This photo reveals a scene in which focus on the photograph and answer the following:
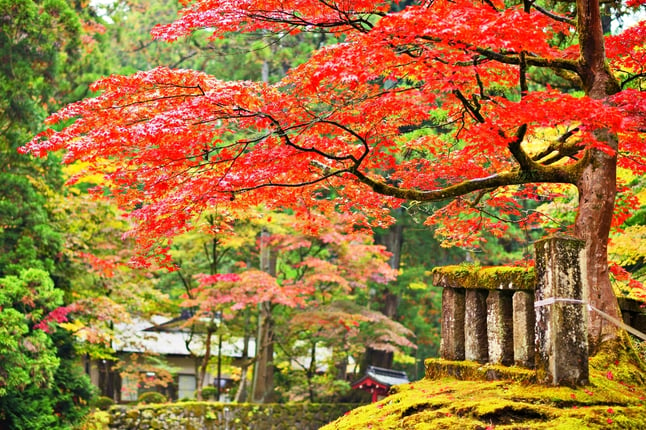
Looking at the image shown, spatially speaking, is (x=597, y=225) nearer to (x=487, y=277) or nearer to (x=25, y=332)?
(x=487, y=277)

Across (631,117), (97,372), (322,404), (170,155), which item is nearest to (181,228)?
(170,155)

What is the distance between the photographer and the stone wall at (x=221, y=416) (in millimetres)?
15762

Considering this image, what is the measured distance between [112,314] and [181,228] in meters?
7.42

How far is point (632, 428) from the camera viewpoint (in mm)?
4777

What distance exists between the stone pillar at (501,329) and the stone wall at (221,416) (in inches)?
460

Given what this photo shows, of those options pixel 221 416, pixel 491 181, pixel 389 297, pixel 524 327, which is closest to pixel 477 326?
pixel 524 327

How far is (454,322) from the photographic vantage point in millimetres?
6523

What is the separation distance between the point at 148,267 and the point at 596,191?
4823 mm

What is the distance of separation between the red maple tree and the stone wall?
9498mm

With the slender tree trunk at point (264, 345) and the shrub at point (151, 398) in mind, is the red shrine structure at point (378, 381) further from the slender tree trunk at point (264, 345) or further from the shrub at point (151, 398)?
the shrub at point (151, 398)

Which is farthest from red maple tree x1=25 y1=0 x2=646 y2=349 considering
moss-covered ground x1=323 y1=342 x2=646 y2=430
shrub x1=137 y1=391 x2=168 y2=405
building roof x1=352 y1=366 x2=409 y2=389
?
shrub x1=137 y1=391 x2=168 y2=405

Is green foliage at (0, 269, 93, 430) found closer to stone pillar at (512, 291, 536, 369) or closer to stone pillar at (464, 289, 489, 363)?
stone pillar at (464, 289, 489, 363)

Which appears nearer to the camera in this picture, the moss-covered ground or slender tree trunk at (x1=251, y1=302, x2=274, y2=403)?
the moss-covered ground

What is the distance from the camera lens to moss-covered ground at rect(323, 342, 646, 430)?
4.83 meters
